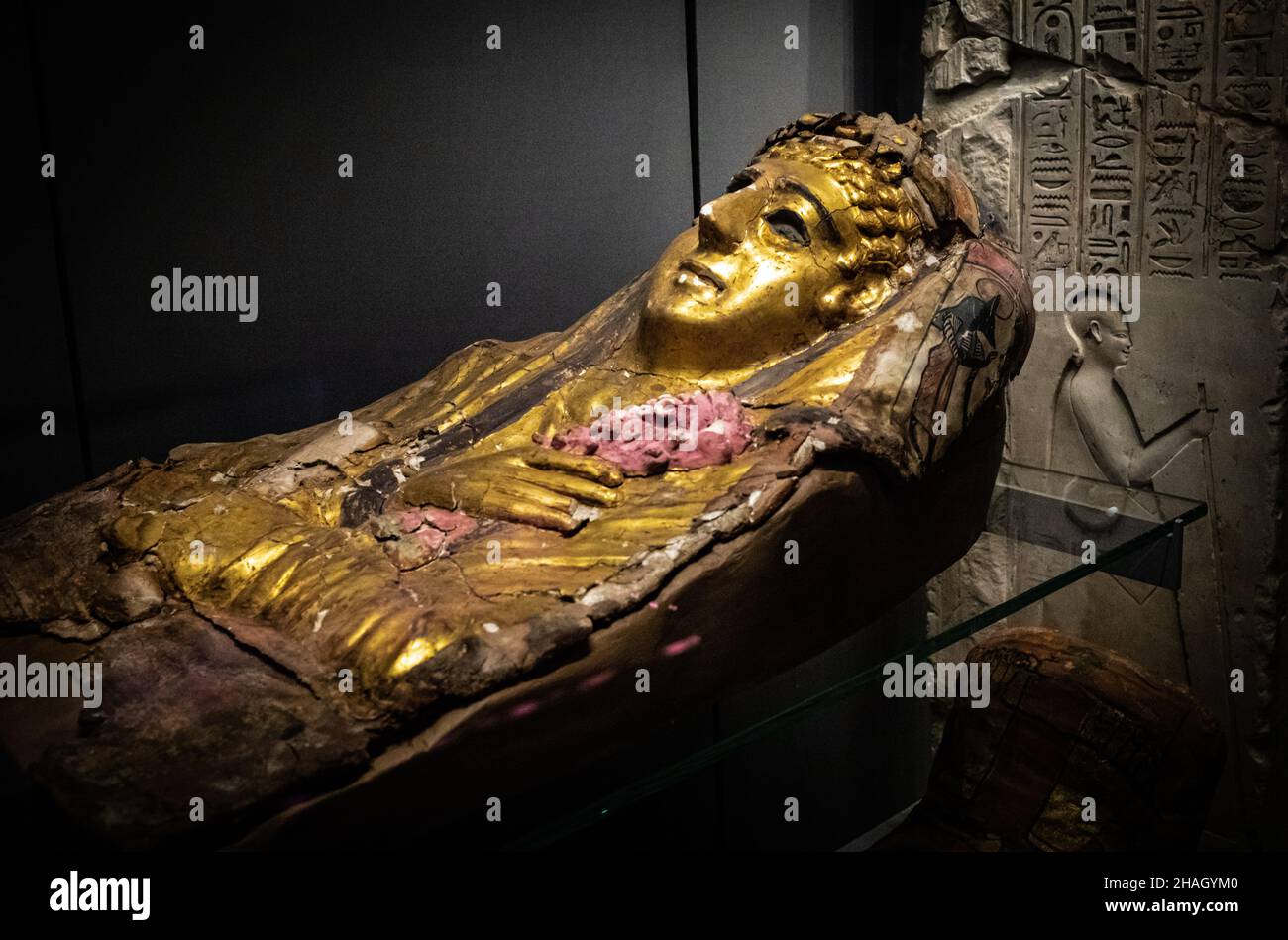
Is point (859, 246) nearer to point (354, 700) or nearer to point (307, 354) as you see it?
point (307, 354)

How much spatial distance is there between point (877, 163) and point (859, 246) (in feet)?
0.79

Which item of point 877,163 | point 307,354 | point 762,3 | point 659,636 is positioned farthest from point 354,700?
point 762,3

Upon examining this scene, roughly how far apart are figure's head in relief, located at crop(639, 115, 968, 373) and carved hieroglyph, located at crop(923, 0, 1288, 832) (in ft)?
2.52

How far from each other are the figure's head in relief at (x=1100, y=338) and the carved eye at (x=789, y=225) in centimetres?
115

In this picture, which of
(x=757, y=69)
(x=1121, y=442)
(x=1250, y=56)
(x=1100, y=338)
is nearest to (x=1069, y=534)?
(x=1121, y=442)

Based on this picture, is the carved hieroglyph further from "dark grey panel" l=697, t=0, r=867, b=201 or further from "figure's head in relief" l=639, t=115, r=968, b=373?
"figure's head in relief" l=639, t=115, r=968, b=373

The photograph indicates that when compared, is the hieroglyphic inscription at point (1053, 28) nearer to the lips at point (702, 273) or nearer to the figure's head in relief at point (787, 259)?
the figure's head in relief at point (787, 259)

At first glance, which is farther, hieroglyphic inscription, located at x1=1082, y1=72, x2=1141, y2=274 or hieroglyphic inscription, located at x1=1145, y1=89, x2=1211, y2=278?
hieroglyphic inscription, located at x1=1082, y1=72, x2=1141, y2=274

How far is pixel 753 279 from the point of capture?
264 cm

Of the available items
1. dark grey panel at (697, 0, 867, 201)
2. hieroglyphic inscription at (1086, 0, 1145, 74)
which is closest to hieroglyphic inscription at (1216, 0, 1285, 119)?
hieroglyphic inscription at (1086, 0, 1145, 74)

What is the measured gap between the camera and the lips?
265 cm

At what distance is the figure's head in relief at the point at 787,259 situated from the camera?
104 inches
